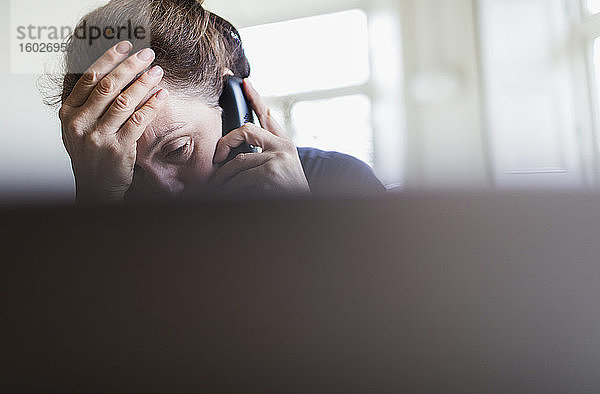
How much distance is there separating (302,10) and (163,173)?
0.32 m

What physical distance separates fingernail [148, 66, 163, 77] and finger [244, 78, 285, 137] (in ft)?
0.39

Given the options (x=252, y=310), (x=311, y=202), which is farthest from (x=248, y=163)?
(x=252, y=310)

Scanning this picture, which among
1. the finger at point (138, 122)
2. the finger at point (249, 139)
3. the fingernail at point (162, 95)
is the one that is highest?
the fingernail at point (162, 95)

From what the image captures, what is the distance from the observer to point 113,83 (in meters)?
0.72

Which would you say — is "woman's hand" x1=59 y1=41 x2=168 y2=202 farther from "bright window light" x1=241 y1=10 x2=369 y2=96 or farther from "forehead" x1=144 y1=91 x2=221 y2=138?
"bright window light" x1=241 y1=10 x2=369 y2=96

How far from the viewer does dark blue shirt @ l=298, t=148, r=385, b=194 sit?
69cm

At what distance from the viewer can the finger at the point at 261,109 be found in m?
0.73

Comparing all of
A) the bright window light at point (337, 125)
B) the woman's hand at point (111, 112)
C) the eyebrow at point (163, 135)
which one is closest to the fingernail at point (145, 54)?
the woman's hand at point (111, 112)

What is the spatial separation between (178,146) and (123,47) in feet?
0.52

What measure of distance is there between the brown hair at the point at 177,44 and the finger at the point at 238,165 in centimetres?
9

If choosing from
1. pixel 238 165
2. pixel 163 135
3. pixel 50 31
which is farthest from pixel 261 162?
pixel 50 31

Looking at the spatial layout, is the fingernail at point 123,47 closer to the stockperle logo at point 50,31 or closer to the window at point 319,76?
the stockperle logo at point 50,31

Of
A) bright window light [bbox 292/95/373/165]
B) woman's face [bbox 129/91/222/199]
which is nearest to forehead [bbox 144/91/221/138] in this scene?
woman's face [bbox 129/91/222/199]

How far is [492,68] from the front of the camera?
2.62ft
